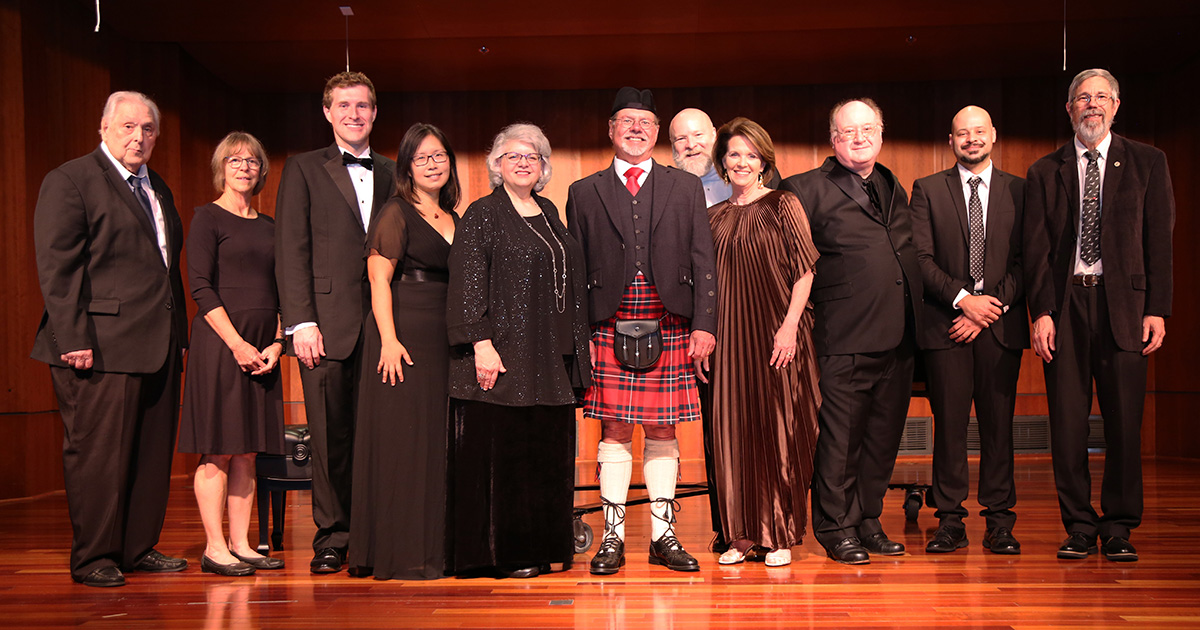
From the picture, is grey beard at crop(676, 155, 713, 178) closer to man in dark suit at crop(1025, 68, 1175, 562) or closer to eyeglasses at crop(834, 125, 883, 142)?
eyeglasses at crop(834, 125, 883, 142)

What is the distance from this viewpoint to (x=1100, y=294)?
343 cm

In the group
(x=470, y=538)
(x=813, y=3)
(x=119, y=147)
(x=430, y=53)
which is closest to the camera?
(x=470, y=538)

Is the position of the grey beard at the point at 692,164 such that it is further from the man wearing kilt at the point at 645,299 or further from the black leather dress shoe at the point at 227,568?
the black leather dress shoe at the point at 227,568

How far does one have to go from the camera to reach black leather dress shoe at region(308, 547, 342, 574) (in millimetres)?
3303

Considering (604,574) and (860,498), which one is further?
(860,498)

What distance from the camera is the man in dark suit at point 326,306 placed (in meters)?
3.35

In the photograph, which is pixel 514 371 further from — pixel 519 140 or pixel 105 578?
pixel 105 578

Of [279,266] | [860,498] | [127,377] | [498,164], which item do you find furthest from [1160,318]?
[127,377]

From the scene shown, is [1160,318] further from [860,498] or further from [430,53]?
[430,53]

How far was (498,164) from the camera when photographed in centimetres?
323

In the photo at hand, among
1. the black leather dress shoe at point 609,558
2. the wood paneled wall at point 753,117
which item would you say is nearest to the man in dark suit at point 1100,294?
the black leather dress shoe at point 609,558

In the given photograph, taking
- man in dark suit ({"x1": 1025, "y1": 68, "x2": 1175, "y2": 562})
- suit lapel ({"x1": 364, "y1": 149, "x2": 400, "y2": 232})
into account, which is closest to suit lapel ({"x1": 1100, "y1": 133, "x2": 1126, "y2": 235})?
man in dark suit ({"x1": 1025, "y1": 68, "x2": 1175, "y2": 562})

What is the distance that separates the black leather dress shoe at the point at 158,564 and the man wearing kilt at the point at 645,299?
5.13 feet

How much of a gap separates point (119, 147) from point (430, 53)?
3379 millimetres
